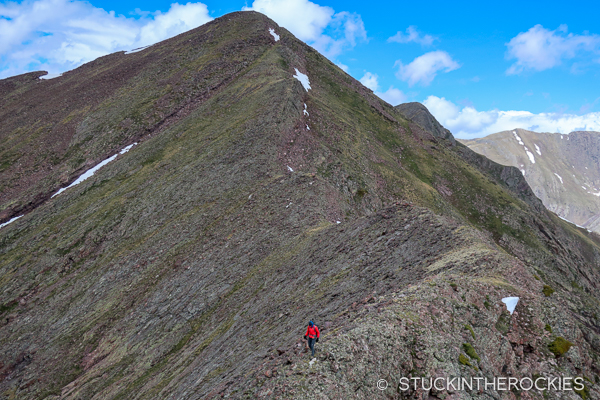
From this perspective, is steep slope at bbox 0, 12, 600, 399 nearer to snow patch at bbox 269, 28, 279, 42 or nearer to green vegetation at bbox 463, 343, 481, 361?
green vegetation at bbox 463, 343, 481, 361

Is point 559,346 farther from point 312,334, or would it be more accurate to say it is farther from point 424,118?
point 424,118

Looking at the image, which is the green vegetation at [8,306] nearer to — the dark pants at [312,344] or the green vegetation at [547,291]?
the dark pants at [312,344]

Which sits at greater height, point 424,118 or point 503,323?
point 424,118

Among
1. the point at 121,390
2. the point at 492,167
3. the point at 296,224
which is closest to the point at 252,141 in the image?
the point at 296,224

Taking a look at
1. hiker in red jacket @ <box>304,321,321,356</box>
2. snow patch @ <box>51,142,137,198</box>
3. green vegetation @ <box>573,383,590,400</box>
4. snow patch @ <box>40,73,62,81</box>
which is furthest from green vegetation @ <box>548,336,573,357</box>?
snow patch @ <box>40,73,62,81</box>

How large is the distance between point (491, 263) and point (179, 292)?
23.9 metres

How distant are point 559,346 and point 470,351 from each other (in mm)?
3600

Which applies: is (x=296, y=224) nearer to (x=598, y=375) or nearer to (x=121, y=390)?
(x=121, y=390)

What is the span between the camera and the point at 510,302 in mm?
13297

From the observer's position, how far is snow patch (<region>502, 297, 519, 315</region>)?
13089 mm

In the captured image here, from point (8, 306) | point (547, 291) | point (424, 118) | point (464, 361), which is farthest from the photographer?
point (424, 118)

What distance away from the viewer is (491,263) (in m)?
15.5

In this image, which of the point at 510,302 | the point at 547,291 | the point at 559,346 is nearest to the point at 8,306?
the point at 510,302

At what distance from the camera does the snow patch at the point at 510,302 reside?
42.9 ft
